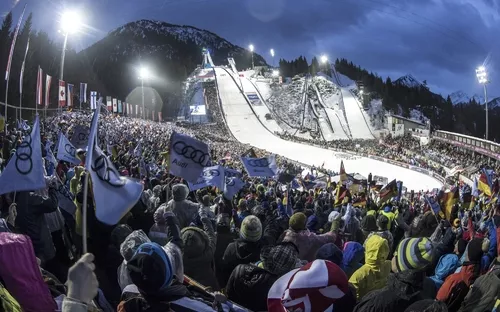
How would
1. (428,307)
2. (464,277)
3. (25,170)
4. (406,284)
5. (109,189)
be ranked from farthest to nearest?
(25,170) < (109,189) < (464,277) < (406,284) < (428,307)

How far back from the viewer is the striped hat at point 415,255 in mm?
3232

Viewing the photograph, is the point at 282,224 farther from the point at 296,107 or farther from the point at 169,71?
the point at 169,71

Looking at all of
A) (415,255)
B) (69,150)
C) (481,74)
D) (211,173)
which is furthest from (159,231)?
(481,74)

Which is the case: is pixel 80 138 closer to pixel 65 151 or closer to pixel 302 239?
pixel 65 151

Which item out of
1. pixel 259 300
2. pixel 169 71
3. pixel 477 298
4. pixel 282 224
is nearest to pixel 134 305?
pixel 259 300

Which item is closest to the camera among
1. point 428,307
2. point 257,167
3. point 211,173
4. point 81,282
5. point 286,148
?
point 81,282

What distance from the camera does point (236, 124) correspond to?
70812mm

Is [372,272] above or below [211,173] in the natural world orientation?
below

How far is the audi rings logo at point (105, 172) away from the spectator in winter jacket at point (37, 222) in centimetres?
100

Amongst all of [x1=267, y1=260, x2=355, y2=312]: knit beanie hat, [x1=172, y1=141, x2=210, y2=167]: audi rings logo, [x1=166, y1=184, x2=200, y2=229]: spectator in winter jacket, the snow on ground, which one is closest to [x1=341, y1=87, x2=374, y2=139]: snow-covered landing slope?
the snow on ground

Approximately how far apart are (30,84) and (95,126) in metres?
38.1

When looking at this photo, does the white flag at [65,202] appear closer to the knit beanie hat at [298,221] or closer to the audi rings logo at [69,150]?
the knit beanie hat at [298,221]

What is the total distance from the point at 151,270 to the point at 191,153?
197 inches

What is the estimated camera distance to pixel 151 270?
102 inches
